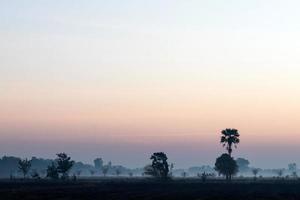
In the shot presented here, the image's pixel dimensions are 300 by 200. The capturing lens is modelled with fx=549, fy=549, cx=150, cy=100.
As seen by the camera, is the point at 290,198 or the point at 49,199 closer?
the point at 49,199

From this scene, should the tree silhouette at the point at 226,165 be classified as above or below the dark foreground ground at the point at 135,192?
above

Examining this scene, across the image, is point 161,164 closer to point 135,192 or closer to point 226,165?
point 226,165

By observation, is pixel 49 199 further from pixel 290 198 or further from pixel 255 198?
pixel 290 198

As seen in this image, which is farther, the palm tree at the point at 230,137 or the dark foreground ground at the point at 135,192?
the palm tree at the point at 230,137

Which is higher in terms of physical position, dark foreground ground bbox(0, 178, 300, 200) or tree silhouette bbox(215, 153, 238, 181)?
tree silhouette bbox(215, 153, 238, 181)

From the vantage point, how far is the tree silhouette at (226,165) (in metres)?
159

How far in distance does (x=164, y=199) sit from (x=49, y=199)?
14502 millimetres

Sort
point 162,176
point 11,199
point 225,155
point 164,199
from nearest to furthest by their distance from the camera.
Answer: point 11,199 → point 164,199 → point 162,176 → point 225,155

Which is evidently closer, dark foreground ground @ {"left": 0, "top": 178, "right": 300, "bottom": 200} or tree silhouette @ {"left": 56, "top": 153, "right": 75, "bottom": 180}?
dark foreground ground @ {"left": 0, "top": 178, "right": 300, "bottom": 200}

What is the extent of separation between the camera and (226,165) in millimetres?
158875

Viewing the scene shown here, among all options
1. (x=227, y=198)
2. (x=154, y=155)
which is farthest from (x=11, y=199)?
(x=154, y=155)

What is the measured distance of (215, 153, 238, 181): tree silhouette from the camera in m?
159

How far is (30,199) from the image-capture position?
66375 mm

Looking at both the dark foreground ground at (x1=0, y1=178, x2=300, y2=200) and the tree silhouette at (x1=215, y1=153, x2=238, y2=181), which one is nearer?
the dark foreground ground at (x1=0, y1=178, x2=300, y2=200)
